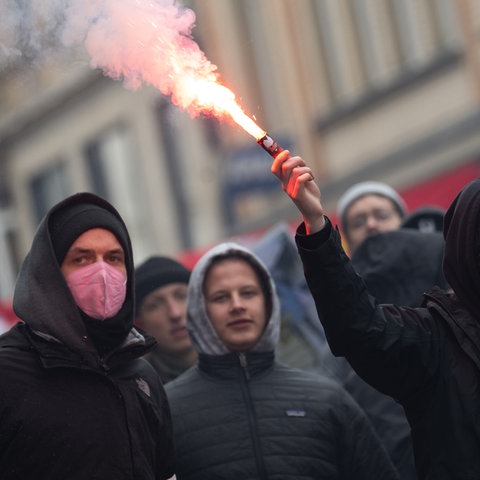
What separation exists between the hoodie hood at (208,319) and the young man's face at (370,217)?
45.2 inches

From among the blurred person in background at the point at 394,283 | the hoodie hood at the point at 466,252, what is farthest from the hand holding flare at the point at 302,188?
the blurred person in background at the point at 394,283

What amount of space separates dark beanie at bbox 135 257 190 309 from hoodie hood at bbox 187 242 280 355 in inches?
27.5

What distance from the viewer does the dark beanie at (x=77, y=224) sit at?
401cm

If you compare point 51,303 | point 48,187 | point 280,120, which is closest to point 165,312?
point 51,303

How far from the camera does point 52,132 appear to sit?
22.4 meters

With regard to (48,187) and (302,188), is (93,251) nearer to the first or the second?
(302,188)

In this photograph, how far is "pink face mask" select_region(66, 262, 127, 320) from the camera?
12.8 feet

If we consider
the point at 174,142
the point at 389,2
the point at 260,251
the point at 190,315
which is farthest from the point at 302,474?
the point at 174,142

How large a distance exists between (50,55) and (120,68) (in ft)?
1.37

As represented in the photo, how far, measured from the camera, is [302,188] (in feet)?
11.6

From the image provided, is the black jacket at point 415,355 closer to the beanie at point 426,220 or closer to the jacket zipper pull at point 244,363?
the jacket zipper pull at point 244,363

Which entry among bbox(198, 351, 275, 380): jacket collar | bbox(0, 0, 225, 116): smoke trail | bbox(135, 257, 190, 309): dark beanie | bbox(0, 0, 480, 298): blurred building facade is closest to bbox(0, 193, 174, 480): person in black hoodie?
bbox(0, 0, 225, 116): smoke trail

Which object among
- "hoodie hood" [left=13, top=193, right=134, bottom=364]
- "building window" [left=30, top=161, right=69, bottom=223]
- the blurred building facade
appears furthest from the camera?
"building window" [left=30, top=161, right=69, bottom=223]

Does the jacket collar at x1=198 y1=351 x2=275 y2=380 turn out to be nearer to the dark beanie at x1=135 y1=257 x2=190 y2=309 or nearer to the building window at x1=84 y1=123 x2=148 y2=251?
the dark beanie at x1=135 y1=257 x2=190 y2=309
